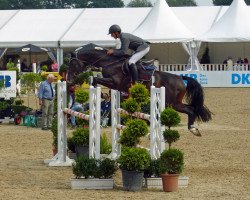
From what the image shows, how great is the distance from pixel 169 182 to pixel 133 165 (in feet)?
1.66

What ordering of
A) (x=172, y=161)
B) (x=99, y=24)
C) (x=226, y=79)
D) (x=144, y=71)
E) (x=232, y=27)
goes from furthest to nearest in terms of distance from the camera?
(x=99, y=24) → (x=232, y=27) → (x=226, y=79) → (x=144, y=71) → (x=172, y=161)

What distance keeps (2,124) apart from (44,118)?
2.47 metres

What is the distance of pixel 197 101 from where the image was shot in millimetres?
16328

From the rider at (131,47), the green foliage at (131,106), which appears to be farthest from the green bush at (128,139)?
the rider at (131,47)

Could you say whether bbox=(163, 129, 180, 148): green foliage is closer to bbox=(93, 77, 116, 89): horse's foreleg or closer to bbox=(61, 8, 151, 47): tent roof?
bbox=(93, 77, 116, 89): horse's foreleg

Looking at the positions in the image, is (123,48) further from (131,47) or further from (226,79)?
(226,79)

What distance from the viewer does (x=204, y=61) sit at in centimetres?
4847

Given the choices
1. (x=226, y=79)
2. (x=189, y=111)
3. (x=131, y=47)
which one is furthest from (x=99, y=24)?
(x=131, y=47)

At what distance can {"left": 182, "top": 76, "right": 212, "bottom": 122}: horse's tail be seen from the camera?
16203 mm

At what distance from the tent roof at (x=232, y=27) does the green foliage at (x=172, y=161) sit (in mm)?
30930

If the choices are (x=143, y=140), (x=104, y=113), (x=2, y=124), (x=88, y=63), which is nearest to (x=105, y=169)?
(x=88, y=63)

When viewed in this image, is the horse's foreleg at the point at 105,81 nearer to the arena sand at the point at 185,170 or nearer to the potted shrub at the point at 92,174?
the arena sand at the point at 185,170

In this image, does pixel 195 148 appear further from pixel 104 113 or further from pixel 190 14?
pixel 190 14

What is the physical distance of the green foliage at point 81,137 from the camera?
47.2ft
